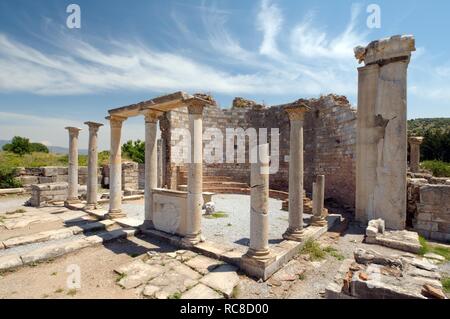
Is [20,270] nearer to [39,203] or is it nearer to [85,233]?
[85,233]

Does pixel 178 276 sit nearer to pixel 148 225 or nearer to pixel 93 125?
pixel 148 225

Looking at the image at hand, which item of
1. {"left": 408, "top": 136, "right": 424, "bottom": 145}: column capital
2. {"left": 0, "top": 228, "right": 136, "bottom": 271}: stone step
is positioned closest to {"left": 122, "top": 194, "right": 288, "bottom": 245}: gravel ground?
{"left": 0, "top": 228, "right": 136, "bottom": 271}: stone step

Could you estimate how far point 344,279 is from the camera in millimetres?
3871

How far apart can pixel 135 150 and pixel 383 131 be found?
27.3m

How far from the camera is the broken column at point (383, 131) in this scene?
8.00 metres

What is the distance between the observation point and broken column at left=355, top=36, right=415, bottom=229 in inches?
315

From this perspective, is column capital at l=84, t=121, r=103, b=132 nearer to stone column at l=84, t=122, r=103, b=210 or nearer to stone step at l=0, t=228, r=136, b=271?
stone column at l=84, t=122, r=103, b=210

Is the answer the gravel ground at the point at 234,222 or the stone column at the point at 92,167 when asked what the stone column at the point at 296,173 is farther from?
the stone column at the point at 92,167

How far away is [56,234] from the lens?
6801 mm

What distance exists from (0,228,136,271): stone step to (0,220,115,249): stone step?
1.81 feet

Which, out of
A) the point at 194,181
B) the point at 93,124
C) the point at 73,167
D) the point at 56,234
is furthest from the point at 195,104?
the point at 73,167
